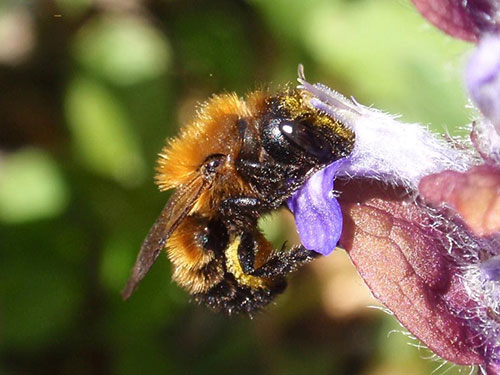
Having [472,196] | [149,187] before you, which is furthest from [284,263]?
[149,187]

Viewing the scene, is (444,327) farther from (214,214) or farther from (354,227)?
(214,214)

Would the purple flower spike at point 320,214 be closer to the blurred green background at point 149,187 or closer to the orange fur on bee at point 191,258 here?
the orange fur on bee at point 191,258

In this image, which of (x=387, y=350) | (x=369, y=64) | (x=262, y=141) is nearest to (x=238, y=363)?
(x=387, y=350)

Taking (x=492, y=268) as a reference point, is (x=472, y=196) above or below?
above

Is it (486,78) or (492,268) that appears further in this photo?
(492,268)

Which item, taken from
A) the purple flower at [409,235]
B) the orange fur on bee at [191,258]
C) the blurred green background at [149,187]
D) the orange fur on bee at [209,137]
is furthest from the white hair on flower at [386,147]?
the blurred green background at [149,187]

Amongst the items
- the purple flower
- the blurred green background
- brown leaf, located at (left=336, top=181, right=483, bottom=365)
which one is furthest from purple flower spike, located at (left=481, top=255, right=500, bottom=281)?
the blurred green background

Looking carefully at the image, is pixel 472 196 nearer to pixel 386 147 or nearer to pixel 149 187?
pixel 386 147
